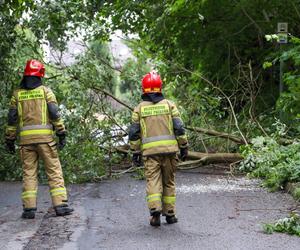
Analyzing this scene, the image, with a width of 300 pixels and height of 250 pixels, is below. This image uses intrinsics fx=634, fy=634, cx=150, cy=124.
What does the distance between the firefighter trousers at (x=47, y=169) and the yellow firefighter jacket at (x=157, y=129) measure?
3.94 feet

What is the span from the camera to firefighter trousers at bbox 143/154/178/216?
7.30 meters

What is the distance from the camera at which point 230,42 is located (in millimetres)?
15633

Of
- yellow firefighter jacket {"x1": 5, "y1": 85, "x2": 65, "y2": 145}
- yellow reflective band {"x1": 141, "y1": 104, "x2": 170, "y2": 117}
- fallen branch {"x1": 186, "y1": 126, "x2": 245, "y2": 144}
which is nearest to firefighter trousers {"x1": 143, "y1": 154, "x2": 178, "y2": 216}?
yellow reflective band {"x1": 141, "y1": 104, "x2": 170, "y2": 117}

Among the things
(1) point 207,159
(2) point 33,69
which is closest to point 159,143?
A: (2) point 33,69

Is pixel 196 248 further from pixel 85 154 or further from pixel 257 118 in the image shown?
pixel 257 118

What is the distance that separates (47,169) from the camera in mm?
8102

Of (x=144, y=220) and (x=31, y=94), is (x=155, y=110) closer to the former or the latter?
(x=144, y=220)

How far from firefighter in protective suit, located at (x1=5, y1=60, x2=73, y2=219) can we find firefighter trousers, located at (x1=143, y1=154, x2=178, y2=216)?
129cm

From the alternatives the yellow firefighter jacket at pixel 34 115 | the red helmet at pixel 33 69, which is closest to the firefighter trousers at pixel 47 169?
the yellow firefighter jacket at pixel 34 115

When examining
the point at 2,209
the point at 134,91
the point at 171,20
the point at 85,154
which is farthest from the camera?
the point at 171,20

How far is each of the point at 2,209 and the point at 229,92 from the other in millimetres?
7001

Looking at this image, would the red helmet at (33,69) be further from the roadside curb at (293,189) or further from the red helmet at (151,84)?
the roadside curb at (293,189)

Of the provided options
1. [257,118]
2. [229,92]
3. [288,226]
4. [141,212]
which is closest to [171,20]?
[229,92]

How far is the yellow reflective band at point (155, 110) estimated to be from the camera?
24.4 feet
